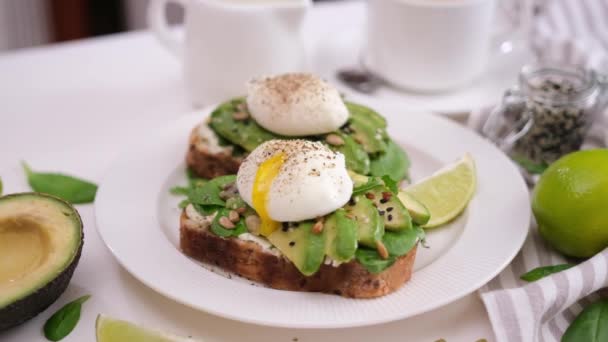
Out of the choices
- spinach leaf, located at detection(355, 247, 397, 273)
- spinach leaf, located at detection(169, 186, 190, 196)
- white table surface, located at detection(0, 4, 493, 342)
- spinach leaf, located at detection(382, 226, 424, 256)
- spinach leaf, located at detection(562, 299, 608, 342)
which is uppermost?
spinach leaf, located at detection(382, 226, 424, 256)

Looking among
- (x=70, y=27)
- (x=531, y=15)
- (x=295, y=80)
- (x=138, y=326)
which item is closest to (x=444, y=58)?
(x=531, y=15)

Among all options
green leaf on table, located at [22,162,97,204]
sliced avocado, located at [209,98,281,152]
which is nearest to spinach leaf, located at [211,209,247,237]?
sliced avocado, located at [209,98,281,152]

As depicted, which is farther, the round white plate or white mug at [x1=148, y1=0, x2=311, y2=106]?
white mug at [x1=148, y1=0, x2=311, y2=106]

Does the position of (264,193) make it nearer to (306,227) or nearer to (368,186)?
(306,227)

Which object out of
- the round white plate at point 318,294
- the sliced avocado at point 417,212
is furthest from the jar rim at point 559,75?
the sliced avocado at point 417,212

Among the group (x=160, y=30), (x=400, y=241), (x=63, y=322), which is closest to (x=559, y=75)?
(x=400, y=241)

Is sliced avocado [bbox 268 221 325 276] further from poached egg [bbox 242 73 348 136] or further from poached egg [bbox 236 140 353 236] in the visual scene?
poached egg [bbox 242 73 348 136]
